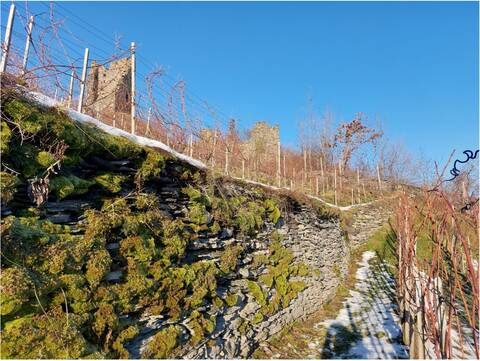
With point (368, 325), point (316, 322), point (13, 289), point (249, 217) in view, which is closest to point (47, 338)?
point (13, 289)

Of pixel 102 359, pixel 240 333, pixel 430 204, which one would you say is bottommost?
pixel 240 333

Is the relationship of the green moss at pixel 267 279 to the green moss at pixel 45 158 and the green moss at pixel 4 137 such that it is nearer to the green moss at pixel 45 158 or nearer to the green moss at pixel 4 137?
the green moss at pixel 45 158

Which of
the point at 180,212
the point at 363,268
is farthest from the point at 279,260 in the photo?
the point at 363,268

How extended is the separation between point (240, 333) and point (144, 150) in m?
2.83

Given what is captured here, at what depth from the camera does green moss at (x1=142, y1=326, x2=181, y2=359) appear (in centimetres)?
279

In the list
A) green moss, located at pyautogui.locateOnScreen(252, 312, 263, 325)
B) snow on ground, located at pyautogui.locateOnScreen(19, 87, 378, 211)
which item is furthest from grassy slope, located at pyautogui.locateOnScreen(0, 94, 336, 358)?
green moss, located at pyautogui.locateOnScreen(252, 312, 263, 325)

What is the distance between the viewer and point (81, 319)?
2.22 meters

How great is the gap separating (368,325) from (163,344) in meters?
4.70

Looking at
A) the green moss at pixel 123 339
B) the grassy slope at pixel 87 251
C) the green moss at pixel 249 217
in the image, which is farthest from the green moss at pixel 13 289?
the green moss at pixel 249 217

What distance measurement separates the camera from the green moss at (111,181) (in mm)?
2844

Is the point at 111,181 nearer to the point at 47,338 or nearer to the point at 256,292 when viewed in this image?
the point at 47,338

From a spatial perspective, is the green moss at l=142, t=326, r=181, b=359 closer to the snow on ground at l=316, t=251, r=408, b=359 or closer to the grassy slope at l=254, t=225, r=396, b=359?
the grassy slope at l=254, t=225, r=396, b=359

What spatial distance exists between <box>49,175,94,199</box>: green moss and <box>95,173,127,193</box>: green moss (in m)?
0.17

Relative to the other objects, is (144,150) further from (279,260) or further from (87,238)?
(279,260)
